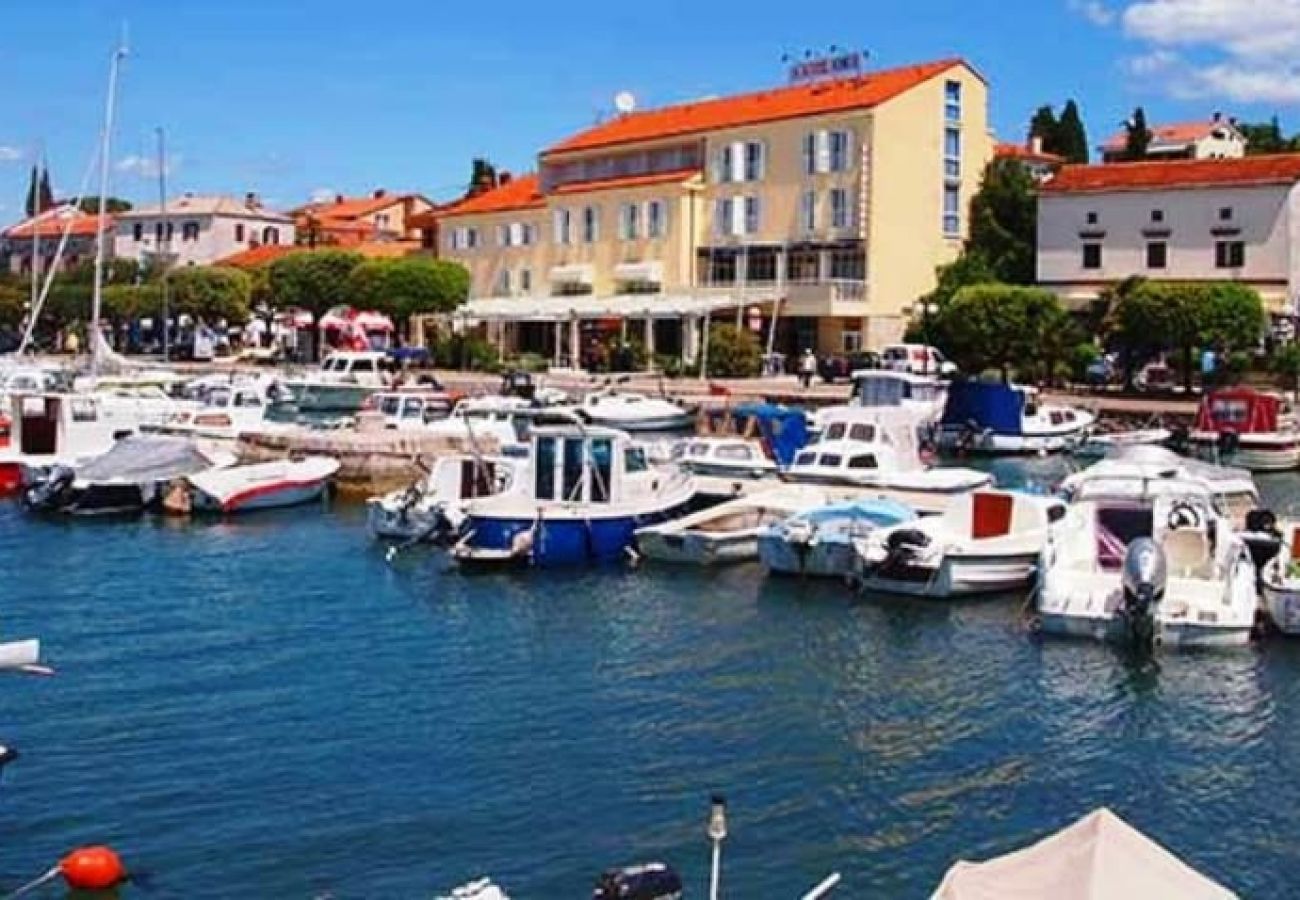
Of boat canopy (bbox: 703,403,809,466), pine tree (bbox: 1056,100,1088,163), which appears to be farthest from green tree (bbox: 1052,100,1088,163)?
boat canopy (bbox: 703,403,809,466)

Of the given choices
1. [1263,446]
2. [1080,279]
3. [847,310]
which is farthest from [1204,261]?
[1263,446]

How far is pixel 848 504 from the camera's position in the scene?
104 feet

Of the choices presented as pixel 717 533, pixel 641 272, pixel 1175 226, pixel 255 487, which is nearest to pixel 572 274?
pixel 641 272

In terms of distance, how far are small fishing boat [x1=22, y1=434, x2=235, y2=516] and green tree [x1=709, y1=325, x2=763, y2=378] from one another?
38667 mm

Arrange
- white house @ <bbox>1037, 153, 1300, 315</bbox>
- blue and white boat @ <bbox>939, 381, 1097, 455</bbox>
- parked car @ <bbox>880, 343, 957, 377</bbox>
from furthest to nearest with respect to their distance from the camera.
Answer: white house @ <bbox>1037, 153, 1300, 315</bbox>, parked car @ <bbox>880, 343, 957, 377</bbox>, blue and white boat @ <bbox>939, 381, 1097, 455</bbox>

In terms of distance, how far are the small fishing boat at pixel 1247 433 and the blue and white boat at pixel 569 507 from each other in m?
24.7

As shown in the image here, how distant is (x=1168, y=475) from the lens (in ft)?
103

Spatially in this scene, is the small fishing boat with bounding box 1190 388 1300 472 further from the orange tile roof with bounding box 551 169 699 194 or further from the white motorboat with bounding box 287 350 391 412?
the orange tile roof with bounding box 551 169 699 194

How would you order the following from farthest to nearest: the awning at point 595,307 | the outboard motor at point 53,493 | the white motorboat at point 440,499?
1. the awning at point 595,307
2. the outboard motor at point 53,493
3. the white motorboat at point 440,499

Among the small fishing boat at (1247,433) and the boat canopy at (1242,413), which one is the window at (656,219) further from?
the boat canopy at (1242,413)

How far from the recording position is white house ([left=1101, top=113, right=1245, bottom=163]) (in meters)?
109

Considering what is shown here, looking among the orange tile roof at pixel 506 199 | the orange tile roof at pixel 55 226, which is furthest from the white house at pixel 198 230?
the orange tile roof at pixel 506 199

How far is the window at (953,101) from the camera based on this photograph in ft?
265

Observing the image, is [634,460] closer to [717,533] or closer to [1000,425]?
[717,533]
